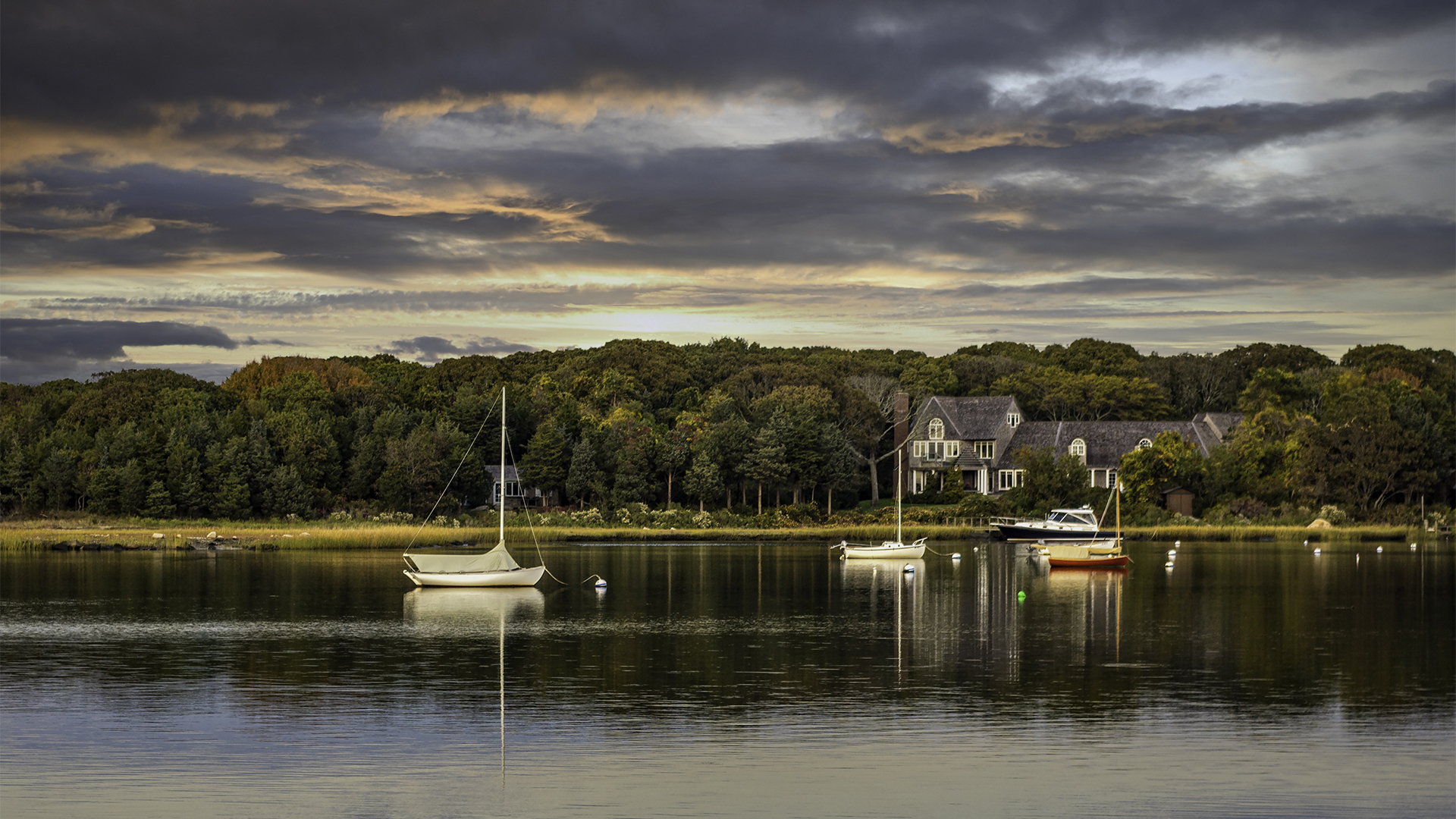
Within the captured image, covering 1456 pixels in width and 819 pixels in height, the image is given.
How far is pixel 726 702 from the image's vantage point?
25766 mm

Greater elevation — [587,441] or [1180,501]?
[587,441]

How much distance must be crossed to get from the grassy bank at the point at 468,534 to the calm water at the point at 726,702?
27334 mm

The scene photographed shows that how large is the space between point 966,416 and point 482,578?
72.4 metres

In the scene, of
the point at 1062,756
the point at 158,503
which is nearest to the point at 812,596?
the point at 1062,756

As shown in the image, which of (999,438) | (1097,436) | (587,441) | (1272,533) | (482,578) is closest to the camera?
(482,578)

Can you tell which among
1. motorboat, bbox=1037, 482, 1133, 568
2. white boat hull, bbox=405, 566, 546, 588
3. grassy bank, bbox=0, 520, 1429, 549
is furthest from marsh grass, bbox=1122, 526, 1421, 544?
white boat hull, bbox=405, 566, 546, 588

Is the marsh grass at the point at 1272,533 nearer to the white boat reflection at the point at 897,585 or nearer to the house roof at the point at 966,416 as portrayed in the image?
the white boat reflection at the point at 897,585

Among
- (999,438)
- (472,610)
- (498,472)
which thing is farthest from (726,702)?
(999,438)

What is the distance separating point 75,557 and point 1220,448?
7601cm

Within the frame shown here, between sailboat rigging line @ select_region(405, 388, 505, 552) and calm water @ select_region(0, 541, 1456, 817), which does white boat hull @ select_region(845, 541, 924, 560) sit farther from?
sailboat rigging line @ select_region(405, 388, 505, 552)

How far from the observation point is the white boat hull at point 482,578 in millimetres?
52562

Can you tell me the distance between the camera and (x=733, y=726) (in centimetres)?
2314

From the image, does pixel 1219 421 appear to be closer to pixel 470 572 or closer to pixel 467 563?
pixel 467 563

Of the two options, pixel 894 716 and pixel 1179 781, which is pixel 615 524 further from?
pixel 1179 781
